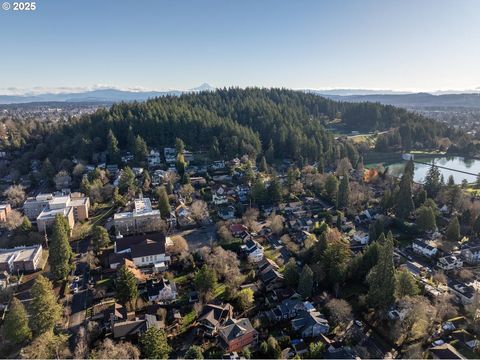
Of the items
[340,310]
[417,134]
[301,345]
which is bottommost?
[301,345]

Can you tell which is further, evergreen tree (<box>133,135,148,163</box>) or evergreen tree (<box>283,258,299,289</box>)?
evergreen tree (<box>133,135,148,163</box>)

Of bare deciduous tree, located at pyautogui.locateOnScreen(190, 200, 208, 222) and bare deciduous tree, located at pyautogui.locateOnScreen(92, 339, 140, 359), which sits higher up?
bare deciduous tree, located at pyautogui.locateOnScreen(190, 200, 208, 222)

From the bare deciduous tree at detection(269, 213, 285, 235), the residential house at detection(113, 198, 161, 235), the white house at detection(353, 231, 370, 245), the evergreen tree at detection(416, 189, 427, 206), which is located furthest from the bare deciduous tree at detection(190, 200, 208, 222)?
the evergreen tree at detection(416, 189, 427, 206)

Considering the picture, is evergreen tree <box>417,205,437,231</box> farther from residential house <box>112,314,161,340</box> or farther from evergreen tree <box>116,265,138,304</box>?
evergreen tree <box>116,265,138,304</box>


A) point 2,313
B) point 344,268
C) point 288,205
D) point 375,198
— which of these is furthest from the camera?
point 375,198

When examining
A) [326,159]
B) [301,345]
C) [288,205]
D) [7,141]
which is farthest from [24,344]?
[7,141]

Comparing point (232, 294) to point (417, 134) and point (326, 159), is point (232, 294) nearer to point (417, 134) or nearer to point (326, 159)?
point (326, 159)

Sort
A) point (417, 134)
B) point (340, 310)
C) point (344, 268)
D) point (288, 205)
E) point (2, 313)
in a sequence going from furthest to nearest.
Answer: point (417, 134), point (288, 205), point (344, 268), point (2, 313), point (340, 310)

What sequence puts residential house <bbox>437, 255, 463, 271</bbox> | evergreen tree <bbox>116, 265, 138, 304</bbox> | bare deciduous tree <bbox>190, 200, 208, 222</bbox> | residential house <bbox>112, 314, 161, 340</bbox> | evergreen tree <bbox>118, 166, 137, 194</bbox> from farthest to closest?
Answer: evergreen tree <bbox>118, 166, 137, 194</bbox> < bare deciduous tree <bbox>190, 200, 208, 222</bbox> < residential house <bbox>437, 255, 463, 271</bbox> < evergreen tree <bbox>116, 265, 138, 304</bbox> < residential house <bbox>112, 314, 161, 340</bbox>

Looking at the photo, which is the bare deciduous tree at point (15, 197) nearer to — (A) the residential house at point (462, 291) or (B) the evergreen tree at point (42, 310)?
(B) the evergreen tree at point (42, 310)
